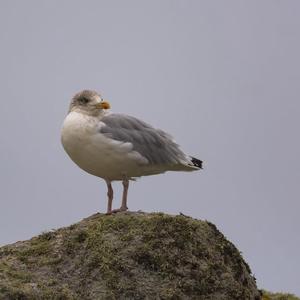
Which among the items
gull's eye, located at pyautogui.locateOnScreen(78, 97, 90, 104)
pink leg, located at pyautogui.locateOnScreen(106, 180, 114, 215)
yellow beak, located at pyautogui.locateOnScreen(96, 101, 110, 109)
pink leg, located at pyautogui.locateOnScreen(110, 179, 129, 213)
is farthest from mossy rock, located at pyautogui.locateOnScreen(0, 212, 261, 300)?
gull's eye, located at pyautogui.locateOnScreen(78, 97, 90, 104)

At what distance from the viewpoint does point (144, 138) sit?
48.6 feet

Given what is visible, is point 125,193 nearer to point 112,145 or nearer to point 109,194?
point 109,194

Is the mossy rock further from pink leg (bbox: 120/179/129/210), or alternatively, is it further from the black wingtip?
the black wingtip

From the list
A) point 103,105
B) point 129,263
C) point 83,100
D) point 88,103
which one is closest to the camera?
point 129,263

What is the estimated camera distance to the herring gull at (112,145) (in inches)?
549

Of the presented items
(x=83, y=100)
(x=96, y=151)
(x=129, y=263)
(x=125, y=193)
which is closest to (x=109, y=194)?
(x=125, y=193)

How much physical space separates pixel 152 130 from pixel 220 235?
156 inches

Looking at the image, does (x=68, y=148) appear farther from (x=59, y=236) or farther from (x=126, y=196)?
(x=59, y=236)

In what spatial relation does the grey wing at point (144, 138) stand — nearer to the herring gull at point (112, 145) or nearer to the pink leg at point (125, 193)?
the herring gull at point (112, 145)

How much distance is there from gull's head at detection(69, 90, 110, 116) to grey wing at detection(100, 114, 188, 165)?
0.75ft

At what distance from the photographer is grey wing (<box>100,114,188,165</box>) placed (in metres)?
14.3

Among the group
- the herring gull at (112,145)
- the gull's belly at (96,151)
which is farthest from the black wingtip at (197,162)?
the gull's belly at (96,151)

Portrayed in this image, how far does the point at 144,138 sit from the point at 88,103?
1.29 m

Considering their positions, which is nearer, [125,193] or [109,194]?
[125,193]
